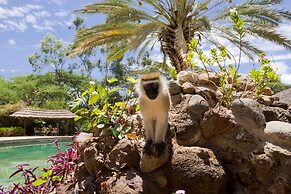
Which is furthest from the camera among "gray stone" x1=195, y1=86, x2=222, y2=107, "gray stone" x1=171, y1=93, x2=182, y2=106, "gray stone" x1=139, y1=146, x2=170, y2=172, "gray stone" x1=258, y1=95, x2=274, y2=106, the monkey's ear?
"gray stone" x1=258, y1=95, x2=274, y2=106

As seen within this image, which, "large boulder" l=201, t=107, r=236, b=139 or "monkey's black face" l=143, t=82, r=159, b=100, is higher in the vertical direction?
"monkey's black face" l=143, t=82, r=159, b=100

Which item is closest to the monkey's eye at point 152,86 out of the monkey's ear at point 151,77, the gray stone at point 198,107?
the monkey's ear at point 151,77

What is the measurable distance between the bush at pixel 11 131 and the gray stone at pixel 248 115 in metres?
24.4

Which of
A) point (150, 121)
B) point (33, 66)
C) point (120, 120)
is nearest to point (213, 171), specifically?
point (150, 121)

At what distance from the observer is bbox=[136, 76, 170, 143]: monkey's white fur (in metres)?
3.85

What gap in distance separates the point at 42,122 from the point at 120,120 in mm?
25519

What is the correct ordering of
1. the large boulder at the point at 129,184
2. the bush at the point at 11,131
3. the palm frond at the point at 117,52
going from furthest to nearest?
the bush at the point at 11,131
the palm frond at the point at 117,52
the large boulder at the point at 129,184

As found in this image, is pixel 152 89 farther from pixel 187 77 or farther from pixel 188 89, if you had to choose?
pixel 187 77

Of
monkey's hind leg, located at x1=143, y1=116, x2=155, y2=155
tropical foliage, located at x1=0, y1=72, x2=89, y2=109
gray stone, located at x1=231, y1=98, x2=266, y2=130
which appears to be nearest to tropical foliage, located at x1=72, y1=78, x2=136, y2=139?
monkey's hind leg, located at x1=143, y1=116, x2=155, y2=155

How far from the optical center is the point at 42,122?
93.7 ft

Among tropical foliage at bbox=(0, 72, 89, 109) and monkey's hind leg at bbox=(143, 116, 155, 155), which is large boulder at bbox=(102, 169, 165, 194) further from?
tropical foliage at bbox=(0, 72, 89, 109)

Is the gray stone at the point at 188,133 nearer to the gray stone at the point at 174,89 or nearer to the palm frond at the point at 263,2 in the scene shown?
the gray stone at the point at 174,89

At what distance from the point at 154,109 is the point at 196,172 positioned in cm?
84

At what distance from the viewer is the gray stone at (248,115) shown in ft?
13.1
